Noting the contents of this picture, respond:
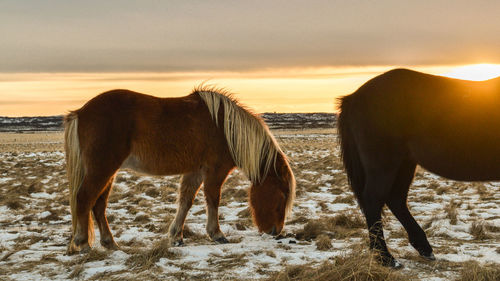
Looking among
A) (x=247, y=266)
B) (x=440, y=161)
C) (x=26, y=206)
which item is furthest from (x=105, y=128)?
(x=26, y=206)

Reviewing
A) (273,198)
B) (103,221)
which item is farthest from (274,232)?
(103,221)

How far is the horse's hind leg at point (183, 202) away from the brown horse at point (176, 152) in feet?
0.04

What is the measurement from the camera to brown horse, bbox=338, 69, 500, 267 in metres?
3.88

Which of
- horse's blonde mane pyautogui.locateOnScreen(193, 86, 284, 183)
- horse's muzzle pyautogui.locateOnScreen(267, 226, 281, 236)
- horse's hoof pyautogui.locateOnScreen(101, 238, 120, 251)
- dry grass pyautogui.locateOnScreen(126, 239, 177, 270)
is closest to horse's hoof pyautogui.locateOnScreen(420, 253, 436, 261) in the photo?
horse's muzzle pyautogui.locateOnScreen(267, 226, 281, 236)

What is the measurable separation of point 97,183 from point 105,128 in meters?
0.60

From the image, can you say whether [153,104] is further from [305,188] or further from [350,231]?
[305,188]

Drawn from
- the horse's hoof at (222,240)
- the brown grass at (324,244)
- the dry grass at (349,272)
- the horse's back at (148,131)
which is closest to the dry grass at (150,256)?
the horse's hoof at (222,240)

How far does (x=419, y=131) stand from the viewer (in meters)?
3.94

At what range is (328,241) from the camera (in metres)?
4.75

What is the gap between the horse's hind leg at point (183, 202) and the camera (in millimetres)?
5309

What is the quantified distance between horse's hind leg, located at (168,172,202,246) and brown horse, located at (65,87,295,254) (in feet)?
0.04

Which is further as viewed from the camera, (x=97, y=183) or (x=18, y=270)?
(x=97, y=183)

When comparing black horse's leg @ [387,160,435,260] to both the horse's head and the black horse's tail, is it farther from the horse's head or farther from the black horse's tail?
the horse's head

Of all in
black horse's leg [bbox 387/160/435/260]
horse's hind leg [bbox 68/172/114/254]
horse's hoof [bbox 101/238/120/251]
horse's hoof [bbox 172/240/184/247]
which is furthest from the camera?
horse's hoof [bbox 172/240/184/247]
